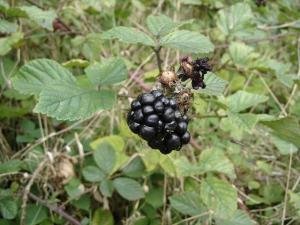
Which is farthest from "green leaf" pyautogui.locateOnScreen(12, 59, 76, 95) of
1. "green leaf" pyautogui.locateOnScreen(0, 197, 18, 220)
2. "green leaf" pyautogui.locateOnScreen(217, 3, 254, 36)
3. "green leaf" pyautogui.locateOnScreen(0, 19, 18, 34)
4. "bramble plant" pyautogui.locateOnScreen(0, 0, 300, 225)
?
"green leaf" pyautogui.locateOnScreen(217, 3, 254, 36)

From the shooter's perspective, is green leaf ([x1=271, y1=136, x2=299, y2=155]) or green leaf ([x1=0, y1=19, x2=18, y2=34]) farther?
green leaf ([x1=271, y1=136, x2=299, y2=155])

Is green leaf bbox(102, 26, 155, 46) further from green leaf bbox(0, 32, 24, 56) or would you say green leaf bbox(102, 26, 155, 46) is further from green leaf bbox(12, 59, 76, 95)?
green leaf bbox(0, 32, 24, 56)

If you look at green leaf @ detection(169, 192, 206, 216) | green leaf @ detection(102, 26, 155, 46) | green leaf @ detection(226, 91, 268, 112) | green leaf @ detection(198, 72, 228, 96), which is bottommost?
green leaf @ detection(169, 192, 206, 216)

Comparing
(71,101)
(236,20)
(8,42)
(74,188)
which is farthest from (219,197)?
(8,42)

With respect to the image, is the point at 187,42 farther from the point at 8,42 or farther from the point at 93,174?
the point at 8,42

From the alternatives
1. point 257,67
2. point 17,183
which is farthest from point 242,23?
point 17,183

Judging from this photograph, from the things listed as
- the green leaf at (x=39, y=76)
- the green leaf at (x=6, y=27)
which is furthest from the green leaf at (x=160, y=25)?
the green leaf at (x=6, y=27)

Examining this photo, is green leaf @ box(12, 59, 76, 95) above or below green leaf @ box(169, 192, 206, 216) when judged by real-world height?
above
